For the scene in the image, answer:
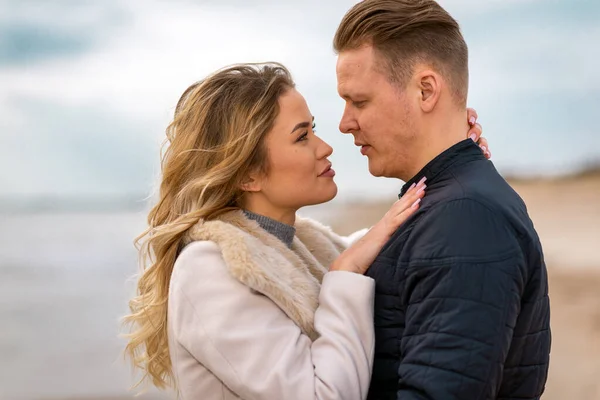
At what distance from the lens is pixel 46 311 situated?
9828 mm

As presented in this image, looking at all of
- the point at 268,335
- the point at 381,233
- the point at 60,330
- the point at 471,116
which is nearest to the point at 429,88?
the point at 471,116

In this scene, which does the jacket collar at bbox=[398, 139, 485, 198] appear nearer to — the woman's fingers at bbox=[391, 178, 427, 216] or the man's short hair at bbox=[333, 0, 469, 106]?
the woman's fingers at bbox=[391, 178, 427, 216]

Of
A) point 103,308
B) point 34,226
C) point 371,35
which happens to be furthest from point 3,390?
point 34,226

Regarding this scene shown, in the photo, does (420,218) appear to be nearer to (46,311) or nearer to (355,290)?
(355,290)

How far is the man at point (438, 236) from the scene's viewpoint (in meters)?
1.88

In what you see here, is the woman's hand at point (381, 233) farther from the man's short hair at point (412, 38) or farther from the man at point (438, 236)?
the man's short hair at point (412, 38)

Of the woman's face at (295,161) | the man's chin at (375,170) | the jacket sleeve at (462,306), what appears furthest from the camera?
the woman's face at (295,161)

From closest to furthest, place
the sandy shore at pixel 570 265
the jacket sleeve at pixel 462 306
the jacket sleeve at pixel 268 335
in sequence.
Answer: the jacket sleeve at pixel 462 306 < the jacket sleeve at pixel 268 335 < the sandy shore at pixel 570 265

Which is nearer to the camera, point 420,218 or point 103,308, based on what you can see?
point 420,218

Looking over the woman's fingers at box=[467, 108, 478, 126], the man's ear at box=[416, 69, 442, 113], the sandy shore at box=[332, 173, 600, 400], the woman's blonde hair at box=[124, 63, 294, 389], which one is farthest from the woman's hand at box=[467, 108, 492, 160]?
the sandy shore at box=[332, 173, 600, 400]

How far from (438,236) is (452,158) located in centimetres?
33

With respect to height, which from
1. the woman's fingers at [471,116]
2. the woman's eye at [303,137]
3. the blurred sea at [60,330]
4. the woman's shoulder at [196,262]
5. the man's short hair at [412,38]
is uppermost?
the man's short hair at [412,38]

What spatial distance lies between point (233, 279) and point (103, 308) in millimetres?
7752

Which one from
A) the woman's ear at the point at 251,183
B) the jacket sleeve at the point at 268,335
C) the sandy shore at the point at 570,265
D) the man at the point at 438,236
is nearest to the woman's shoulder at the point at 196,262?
the jacket sleeve at the point at 268,335
